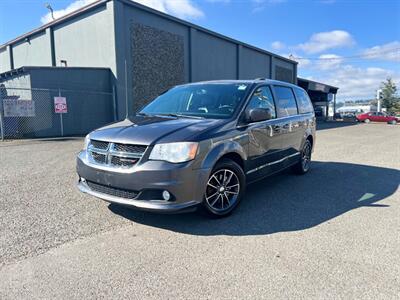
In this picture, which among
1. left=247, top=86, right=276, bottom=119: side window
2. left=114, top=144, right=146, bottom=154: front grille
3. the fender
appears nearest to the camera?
left=114, top=144, right=146, bottom=154: front grille

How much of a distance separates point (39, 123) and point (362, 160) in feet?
44.8

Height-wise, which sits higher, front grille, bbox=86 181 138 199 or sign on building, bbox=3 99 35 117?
sign on building, bbox=3 99 35 117

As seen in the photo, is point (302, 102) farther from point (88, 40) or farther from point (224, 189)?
point (88, 40)

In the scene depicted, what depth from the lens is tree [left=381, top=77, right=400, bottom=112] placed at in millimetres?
69562

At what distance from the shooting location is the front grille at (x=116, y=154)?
3.69 m

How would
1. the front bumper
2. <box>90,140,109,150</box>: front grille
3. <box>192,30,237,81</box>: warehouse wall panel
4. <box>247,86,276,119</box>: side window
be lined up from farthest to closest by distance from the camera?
<box>192,30,237,81</box>: warehouse wall panel → <box>247,86,276,119</box>: side window → <box>90,140,109,150</box>: front grille → the front bumper

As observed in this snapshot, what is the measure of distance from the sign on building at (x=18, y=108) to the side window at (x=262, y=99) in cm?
1277

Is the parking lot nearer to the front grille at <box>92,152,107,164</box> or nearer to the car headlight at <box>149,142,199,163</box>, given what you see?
the front grille at <box>92,152,107,164</box>

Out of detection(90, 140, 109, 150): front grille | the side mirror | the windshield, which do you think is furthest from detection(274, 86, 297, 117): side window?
detection(90, 140, 109, 150): front grille

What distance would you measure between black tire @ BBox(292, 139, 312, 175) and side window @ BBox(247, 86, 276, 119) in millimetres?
1842

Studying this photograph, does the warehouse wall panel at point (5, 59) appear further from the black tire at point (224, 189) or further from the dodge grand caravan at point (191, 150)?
the black tire at point (224, 189)

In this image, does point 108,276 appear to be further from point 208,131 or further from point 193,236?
point 208,131

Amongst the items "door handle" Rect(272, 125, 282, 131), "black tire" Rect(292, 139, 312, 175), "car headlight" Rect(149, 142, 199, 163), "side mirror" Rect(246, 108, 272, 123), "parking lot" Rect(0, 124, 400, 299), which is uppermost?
"side mirror" Rect(246, 108, 272, 123)

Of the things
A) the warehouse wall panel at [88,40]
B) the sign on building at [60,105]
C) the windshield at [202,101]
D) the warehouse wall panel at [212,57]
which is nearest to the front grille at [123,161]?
the windshield at [202,101]
